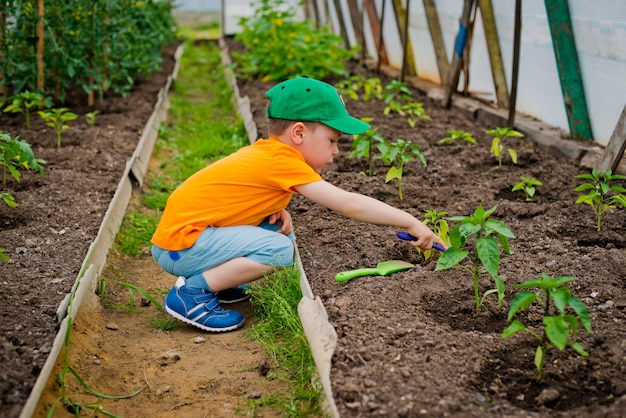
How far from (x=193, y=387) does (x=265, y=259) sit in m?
0.70

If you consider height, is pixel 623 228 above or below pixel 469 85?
above

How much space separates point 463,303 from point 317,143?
2.98 ft

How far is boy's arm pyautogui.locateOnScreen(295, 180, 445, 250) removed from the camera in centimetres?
297

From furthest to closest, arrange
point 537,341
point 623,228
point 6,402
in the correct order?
1. point 623,228
2. point 537,341
3. point 6,402

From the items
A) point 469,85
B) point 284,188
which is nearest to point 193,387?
point 284,188

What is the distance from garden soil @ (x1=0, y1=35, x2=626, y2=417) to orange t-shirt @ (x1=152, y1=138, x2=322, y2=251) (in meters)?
0.40


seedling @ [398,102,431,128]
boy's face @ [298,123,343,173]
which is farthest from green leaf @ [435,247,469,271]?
seedling @ [398,102,431,128]

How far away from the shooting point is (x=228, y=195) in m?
3.22

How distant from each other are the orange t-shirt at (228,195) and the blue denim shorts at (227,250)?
0.05 metres

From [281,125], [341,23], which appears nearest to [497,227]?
[281,125]

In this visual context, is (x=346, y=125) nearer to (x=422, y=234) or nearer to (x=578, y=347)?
(x=422, y=234)

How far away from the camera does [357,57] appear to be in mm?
10750

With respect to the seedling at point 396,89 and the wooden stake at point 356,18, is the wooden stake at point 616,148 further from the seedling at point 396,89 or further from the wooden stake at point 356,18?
the wooden stake at point 356,18

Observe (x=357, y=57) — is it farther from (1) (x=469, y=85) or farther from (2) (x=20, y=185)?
(2) (x=20, y=185)
